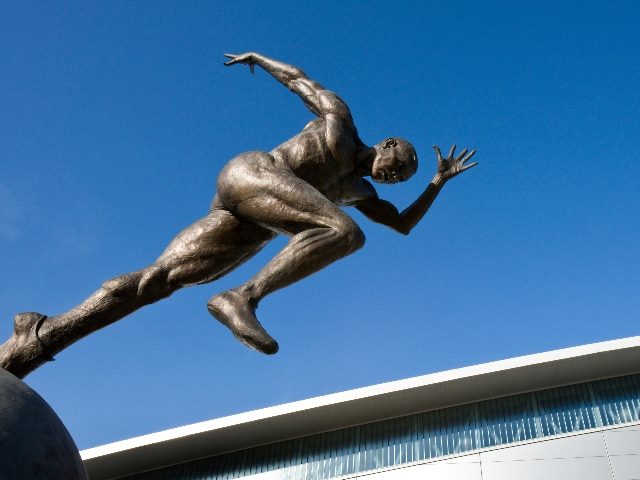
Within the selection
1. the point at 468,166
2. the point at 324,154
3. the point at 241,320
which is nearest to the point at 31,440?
the point at 241,320

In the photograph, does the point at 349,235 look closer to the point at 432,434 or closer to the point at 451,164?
the point at 451,164

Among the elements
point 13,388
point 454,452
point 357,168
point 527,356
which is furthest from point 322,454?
point 13,388

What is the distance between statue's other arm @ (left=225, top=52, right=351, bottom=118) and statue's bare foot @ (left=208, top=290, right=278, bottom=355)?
1897mm

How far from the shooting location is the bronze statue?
4.95m

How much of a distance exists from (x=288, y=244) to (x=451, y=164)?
236 cm

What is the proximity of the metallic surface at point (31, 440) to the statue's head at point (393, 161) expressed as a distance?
128 inches

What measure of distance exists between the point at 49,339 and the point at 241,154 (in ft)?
5.88

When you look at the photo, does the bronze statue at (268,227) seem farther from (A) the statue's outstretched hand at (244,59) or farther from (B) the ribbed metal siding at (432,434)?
(B) the ribbed metal siding at (432,434)

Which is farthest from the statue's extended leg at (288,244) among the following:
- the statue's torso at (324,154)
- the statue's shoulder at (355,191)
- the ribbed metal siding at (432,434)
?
the ribbed metal siding at (432,434)

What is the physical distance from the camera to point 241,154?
Result: 5.80 metres

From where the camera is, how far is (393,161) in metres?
5.97

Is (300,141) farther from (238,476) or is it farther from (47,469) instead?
(238,476)

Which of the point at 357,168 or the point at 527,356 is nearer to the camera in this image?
the point at 357,168

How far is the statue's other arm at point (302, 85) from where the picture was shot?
607cm
